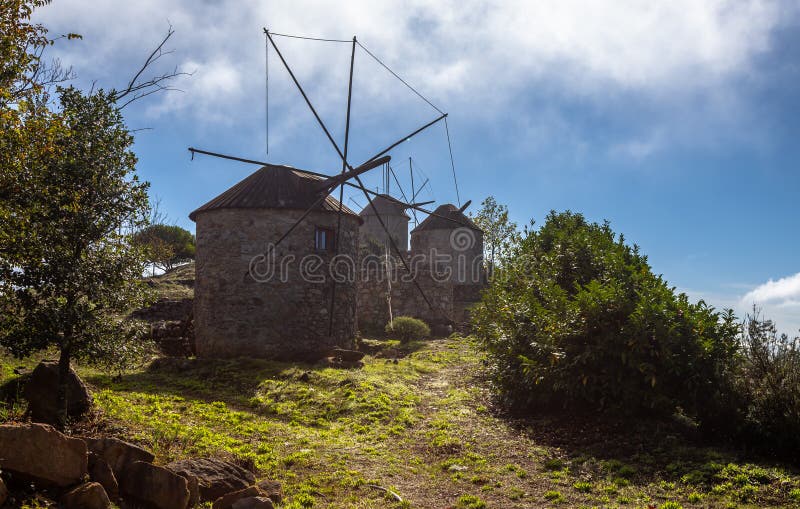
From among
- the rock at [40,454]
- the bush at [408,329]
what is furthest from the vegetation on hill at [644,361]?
the bush at [408,329]

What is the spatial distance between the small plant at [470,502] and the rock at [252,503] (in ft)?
8.94

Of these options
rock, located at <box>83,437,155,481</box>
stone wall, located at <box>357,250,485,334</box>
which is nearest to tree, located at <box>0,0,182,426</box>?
rock, located at <box>83,437,155,481</box>

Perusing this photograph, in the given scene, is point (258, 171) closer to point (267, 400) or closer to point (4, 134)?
point (267, 400)

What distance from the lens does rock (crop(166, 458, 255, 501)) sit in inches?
272

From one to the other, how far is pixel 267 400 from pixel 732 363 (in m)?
10.3

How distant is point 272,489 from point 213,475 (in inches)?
32.7

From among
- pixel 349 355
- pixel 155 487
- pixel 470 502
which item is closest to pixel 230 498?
pixel 155 487

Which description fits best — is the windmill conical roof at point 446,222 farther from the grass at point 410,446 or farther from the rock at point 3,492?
the rock at point 3,492

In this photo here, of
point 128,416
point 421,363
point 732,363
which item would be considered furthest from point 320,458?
point 421,363

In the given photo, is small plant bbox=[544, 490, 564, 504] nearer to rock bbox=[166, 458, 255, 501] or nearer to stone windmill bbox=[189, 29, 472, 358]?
rock bbox=[166, 458, 255, 501]

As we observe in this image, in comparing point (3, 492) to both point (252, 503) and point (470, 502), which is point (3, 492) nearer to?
point (252, 503)

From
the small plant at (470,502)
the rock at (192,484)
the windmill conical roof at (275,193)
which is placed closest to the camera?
the rock at (192,484)

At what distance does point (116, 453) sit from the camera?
6.59 m

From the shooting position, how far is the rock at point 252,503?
6.35 metres
